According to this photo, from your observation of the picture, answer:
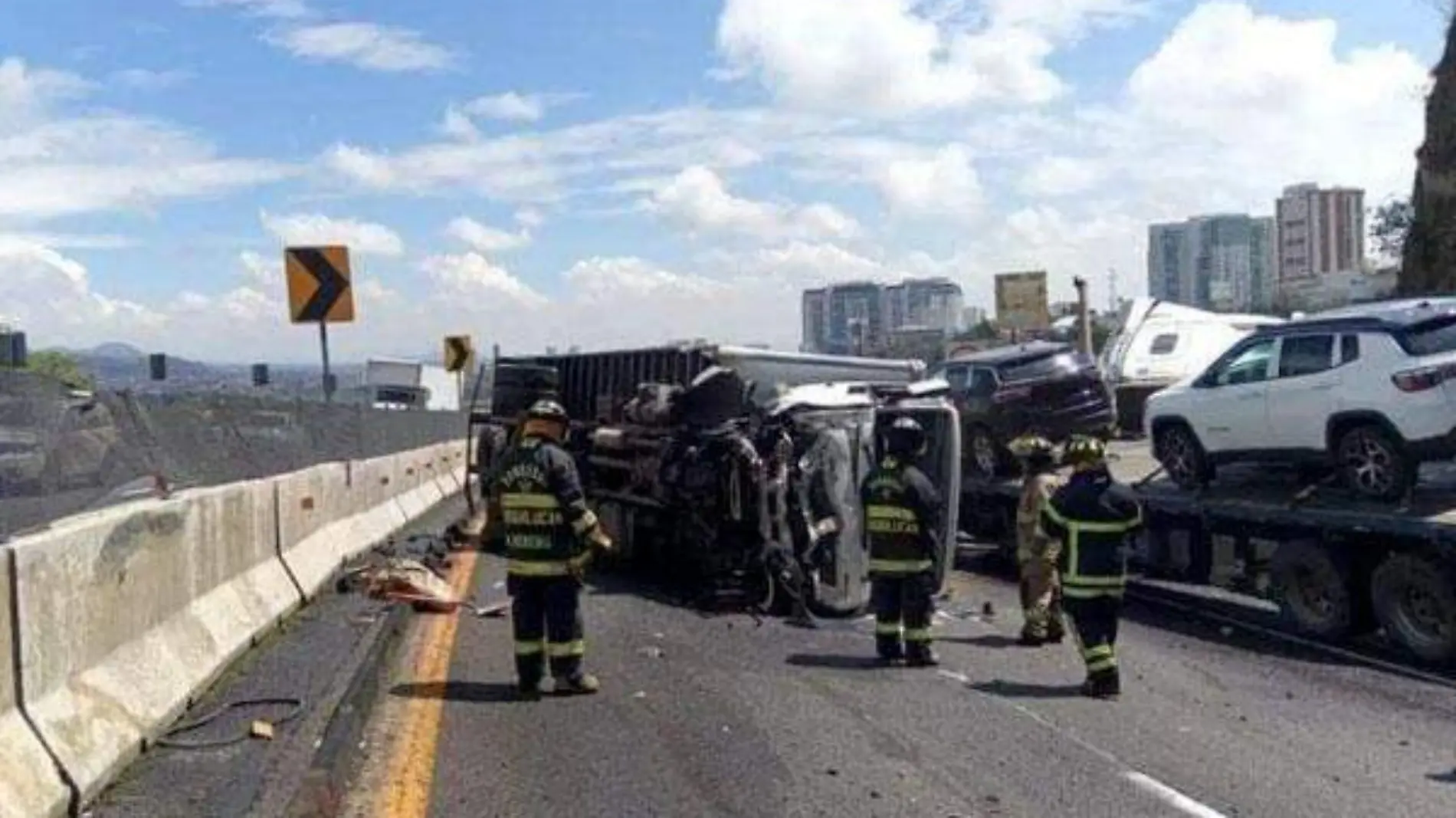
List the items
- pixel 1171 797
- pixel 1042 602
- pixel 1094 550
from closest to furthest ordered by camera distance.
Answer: pixel 1171 797
pixel 1094 550
pixel 1042 602

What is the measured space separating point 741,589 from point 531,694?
4.15m

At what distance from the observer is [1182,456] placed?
47.9 feet

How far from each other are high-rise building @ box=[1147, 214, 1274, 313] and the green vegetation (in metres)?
77.1

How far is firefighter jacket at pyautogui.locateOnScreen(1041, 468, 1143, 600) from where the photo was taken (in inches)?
371

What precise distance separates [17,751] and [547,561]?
3826 millimetres

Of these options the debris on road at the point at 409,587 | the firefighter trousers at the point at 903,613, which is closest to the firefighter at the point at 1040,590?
the firefighter trousers at the point at 903,613

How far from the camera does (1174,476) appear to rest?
580 inches

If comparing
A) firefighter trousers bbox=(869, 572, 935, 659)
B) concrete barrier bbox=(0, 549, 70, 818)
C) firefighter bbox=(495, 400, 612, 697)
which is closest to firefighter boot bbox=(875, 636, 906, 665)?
firefighter trousers bbox=(869, 572, 935, 659)

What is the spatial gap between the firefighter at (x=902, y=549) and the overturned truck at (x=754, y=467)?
5.53ft

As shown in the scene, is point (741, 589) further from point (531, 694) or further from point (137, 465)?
point (137, 465)

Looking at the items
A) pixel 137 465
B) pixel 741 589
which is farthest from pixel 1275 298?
pixel 137 465

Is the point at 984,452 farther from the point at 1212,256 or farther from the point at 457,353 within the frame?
the point at 1212,256

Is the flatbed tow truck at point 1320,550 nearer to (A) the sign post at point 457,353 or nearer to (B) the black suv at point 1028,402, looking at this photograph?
(B) the black suv at point 1028,402

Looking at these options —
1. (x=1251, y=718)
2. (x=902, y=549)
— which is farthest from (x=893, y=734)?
(x=902, y=549)
